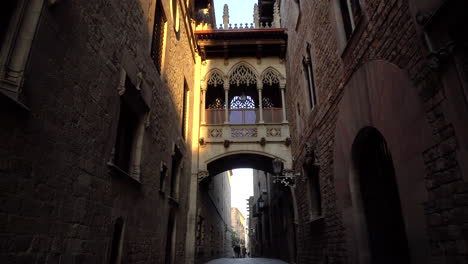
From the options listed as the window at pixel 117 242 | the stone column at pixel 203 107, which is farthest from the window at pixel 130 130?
the stone column at pixel 203 107

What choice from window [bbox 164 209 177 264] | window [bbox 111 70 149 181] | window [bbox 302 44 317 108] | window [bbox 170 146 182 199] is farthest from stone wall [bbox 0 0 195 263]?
window [bbox 302 44 317 108]

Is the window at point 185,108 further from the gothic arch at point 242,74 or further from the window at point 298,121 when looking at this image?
the window at point 298,121

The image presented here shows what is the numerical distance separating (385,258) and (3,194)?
5148mm

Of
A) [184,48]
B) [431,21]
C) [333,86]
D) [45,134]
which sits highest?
[184,48]

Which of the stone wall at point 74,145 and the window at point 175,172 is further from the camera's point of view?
the window at point 175,172

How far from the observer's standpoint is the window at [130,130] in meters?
5.53

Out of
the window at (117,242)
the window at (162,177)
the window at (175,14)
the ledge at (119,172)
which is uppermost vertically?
the window at (175,14)

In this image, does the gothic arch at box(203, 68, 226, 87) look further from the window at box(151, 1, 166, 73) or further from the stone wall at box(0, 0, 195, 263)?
the stone wall at box(0, 0, 195, 263)

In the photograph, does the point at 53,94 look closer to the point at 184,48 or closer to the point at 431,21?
the point at 431,21

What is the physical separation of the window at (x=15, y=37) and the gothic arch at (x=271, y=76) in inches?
431

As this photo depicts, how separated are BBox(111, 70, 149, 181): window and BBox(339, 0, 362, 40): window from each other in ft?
13.8

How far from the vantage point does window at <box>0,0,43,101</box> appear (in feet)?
8.80

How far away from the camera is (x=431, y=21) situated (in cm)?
282

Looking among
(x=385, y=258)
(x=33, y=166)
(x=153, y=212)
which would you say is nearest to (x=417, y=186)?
(x=385, y=258)
